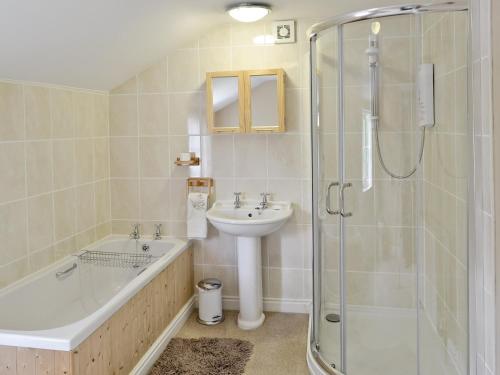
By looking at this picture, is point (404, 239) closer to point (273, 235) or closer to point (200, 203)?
point (273, 235)

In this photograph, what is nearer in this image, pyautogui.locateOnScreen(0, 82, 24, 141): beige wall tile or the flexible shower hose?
the flexible shower hose

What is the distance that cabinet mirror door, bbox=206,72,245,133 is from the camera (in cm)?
364

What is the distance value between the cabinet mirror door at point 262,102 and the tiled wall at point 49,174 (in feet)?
3.81

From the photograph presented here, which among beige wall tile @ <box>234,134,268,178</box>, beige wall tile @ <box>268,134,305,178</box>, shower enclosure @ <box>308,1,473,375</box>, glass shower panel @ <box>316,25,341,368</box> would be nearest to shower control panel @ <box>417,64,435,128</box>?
shower enclosure @ <box>308,1,473,375</box>

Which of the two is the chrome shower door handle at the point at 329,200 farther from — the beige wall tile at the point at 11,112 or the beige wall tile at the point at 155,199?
the beige wall tile at the point at 11,112

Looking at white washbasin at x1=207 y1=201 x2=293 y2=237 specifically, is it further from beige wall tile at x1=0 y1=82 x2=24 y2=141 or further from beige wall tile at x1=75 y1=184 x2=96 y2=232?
beige wall tile at x1=0 y1=82 x2=24 y2=141

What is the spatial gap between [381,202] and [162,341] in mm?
1642

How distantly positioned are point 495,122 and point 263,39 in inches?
91.0

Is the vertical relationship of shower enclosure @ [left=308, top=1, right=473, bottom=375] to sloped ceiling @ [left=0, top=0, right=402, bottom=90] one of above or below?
below

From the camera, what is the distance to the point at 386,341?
2633 mm

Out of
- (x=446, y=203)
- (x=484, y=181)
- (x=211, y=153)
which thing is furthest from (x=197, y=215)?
(x=484, y=181)

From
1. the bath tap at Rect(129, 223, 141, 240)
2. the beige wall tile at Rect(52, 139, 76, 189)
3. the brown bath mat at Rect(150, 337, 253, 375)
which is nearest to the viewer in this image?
the brown bath mat at Rect(150, 337, 253, 375)

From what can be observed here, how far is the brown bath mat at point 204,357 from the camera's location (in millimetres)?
2984

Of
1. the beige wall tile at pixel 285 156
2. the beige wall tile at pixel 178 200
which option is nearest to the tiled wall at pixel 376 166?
the beige wall tile at pixel 285 156
